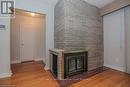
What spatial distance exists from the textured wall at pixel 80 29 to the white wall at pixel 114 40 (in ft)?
0.78

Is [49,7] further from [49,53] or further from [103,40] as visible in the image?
[103,40]

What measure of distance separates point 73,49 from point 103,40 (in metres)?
1.74

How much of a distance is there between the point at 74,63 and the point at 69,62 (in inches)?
9.3

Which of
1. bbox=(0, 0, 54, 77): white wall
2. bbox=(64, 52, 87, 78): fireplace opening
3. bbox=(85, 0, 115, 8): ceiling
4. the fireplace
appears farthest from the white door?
bbox=(85, 0, 115, 8): ceiling

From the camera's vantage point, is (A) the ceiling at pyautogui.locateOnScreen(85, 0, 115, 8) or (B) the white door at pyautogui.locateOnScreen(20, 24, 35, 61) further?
(B) the white door at pyautogui.locateOnScreen(20, 24, 35, 61)

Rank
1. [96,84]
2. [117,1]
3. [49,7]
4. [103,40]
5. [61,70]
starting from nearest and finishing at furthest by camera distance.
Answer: [96,84]
[61,70]
[117,1]
[49,7]
[103,40]

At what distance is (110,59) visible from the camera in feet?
13.1

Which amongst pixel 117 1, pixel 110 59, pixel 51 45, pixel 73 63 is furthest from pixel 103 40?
pixel 51 45

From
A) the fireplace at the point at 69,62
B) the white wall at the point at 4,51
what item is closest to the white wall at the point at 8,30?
the white wall at the point at 4,51

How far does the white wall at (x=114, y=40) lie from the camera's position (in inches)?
141

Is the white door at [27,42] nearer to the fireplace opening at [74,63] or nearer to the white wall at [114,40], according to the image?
the fireplace opening at [74,63]

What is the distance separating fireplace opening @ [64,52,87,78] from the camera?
3002 mm

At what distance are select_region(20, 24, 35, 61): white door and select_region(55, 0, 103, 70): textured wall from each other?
2219 mm

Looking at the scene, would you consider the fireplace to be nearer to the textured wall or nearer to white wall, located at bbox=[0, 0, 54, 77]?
the textured wall
